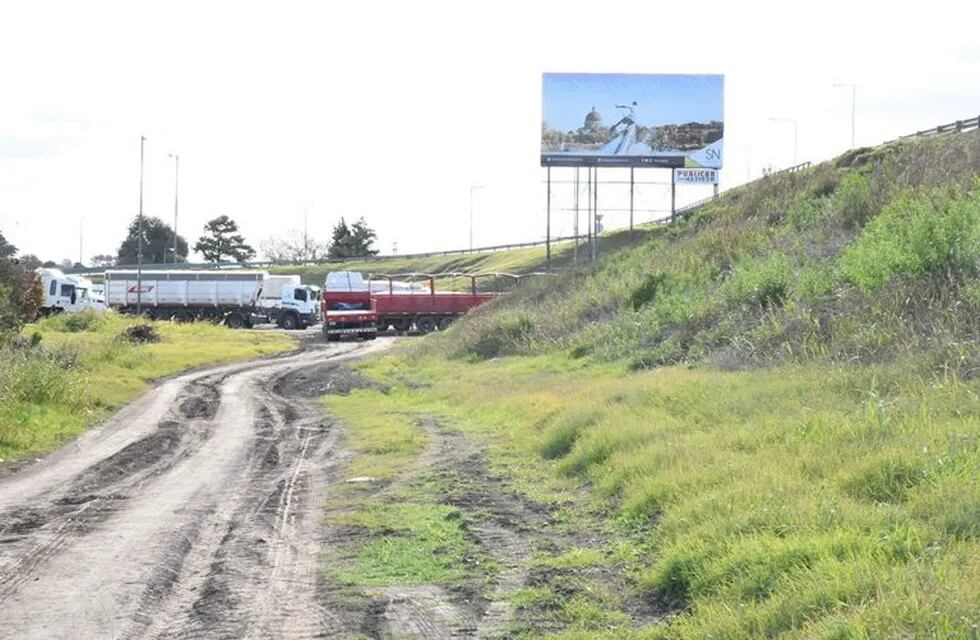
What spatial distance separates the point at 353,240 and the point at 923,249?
415 ft

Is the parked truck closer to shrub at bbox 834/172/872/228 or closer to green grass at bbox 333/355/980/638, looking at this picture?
shrub at bbox 834/172/872/228

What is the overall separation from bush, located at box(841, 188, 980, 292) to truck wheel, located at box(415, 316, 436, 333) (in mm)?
42398

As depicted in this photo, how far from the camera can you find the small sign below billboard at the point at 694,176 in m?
59.2

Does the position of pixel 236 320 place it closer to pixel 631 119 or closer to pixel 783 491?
pixel 631 119

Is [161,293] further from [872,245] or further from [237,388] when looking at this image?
[872,245]

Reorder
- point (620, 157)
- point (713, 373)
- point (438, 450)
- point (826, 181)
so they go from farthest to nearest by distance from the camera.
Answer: point (620, 157) < point (826, 181) < point (713, 373) < point (438, 450)

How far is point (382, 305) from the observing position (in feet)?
204

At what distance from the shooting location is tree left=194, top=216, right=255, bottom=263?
147 metres

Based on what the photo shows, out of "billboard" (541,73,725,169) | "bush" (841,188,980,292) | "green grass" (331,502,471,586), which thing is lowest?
"green grass" (331,502,471,586)

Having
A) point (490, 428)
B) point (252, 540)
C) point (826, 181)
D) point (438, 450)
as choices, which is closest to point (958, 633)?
point (252, 540)

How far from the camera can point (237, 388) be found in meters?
30.4

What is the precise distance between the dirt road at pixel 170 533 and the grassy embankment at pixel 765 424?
0.94m

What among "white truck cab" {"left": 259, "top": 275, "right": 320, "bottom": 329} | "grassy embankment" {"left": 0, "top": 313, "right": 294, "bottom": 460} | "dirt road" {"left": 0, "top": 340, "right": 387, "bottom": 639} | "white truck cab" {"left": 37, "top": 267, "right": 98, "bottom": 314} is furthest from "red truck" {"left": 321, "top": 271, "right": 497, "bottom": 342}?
"dirt road" {"left": 0, "top": 340, "right": 387, "bottom": 639}

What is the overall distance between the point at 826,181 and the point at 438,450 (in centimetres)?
2147
